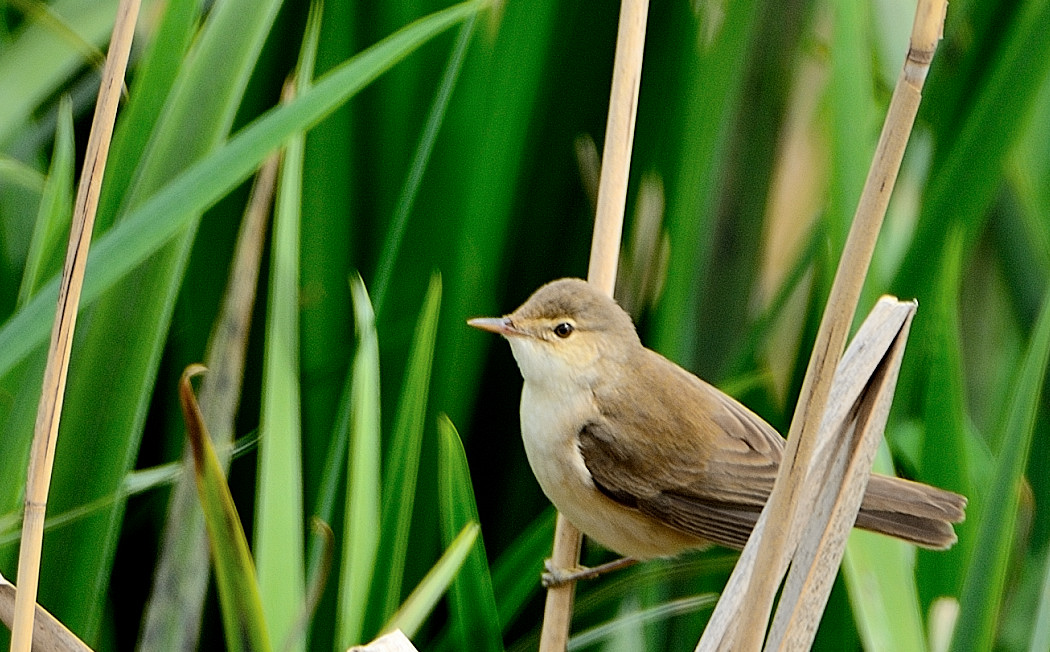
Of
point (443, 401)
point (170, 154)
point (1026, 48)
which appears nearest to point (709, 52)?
point (1026, 48)

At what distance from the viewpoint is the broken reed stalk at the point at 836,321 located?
0.76 meters

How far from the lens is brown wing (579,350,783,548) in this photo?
1617mm

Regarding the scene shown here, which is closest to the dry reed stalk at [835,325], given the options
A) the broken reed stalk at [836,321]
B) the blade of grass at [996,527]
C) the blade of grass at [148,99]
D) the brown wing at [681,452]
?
the broken reed stalk at [836,321]

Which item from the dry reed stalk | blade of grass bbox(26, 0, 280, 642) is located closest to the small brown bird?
blade of grass bbox(26, 0, 280, 642)

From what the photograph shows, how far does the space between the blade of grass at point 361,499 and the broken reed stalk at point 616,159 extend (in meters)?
0.24

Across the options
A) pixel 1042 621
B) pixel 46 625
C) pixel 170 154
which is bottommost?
pixel 46 625

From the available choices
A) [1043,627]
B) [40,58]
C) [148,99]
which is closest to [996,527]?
[1043,627]

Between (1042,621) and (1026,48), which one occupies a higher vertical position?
(1026,48)

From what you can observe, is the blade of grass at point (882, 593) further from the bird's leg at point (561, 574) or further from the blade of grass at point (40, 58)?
the blade of grass at point (40, 58)

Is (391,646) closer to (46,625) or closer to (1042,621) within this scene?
(46,625)

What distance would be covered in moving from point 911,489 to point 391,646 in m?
0.72

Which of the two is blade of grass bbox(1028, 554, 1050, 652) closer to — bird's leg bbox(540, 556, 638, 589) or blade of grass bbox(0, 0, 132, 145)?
bird's leg bbox(540, 556, 638, 589)

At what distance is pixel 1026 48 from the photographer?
1.43 metres

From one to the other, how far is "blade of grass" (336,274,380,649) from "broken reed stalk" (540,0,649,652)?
0.24 meters
